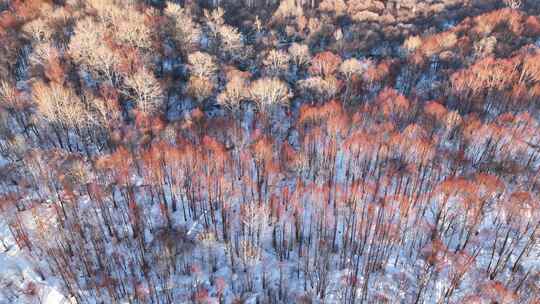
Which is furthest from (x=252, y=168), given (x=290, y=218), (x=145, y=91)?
(x=145, y=91)

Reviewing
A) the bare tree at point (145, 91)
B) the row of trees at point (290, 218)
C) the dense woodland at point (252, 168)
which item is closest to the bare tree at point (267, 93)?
the dense woodland at point (252, 168)

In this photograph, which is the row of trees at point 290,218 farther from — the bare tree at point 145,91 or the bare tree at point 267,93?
the bare tree at point 145,91

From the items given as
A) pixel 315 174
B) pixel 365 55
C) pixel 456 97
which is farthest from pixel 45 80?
pixel 456 97

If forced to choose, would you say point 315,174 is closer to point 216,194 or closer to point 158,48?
point 216,194

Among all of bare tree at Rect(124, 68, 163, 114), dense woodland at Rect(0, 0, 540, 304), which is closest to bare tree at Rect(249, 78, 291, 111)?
dense woodland at Rect(0, 0, 540, 304)

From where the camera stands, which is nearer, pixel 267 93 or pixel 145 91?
pixel 145 91

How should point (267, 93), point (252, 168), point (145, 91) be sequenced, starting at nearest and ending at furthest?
point (252, 168) < point (145, 91) < point (267, 93)

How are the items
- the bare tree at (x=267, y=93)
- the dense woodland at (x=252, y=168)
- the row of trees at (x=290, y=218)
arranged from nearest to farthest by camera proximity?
the row of trees at (x=290, y=218)
the dense woodland at (x=252, y=168)
the bare tree at (x=267, y=93)

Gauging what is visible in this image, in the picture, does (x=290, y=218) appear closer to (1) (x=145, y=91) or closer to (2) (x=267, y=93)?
(2) (x=267, y=93)

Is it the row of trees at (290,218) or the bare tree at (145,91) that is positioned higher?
the bare tree at (145,91)
